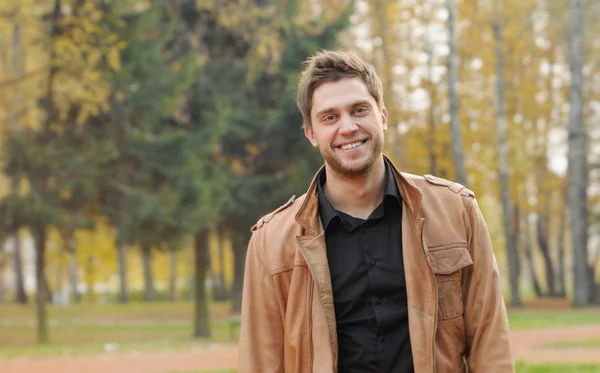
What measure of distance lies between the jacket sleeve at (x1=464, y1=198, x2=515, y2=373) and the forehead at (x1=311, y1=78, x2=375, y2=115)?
0.60 meters

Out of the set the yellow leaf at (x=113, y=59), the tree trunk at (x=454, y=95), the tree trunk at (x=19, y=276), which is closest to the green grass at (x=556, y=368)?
the tree trunk at (x=454, y=95)

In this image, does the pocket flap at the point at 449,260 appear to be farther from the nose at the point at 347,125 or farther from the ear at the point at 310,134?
the ear at the point at 310,134

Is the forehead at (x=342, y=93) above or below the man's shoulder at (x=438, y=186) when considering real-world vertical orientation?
above

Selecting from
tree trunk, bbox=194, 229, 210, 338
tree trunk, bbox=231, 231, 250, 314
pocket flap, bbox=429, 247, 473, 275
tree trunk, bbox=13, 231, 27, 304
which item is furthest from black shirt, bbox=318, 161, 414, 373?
tree trunk, bbox=13, 231, 27, 304

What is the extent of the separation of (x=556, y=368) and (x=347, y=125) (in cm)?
799

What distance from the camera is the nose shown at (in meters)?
3.12

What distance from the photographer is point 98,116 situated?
2162 centimetres

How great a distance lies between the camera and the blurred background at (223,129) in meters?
20.3

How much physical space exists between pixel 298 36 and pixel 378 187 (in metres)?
22.6

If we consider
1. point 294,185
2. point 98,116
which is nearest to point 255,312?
point 98,116

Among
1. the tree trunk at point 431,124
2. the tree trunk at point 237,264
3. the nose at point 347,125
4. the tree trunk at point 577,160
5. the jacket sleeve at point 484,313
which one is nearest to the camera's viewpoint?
the jacket sleeve at point 484,313

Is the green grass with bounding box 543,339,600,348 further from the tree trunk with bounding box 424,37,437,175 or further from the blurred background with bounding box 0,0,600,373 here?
the tree trunk with bounding box 424,37,437,175

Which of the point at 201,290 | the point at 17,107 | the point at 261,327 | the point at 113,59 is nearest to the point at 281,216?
the point at 261,327

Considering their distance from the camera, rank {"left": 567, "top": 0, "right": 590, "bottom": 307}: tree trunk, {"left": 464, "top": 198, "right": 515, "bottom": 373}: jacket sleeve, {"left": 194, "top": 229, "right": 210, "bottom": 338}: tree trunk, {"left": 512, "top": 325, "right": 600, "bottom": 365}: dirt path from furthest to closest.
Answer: {"left": 567, "top": 0, "right": 590, "bottom": 307}: tree trunk
{"left": 194, "top": 229, "right": 210, "bottom": 338}: tree trunk
{"left": 512, "top": 325, "right": 600, "bottom": 365}: dirt path
{"left": 464, "top": 198, "right": 515, "bottom": 373}: jacket sleeve
